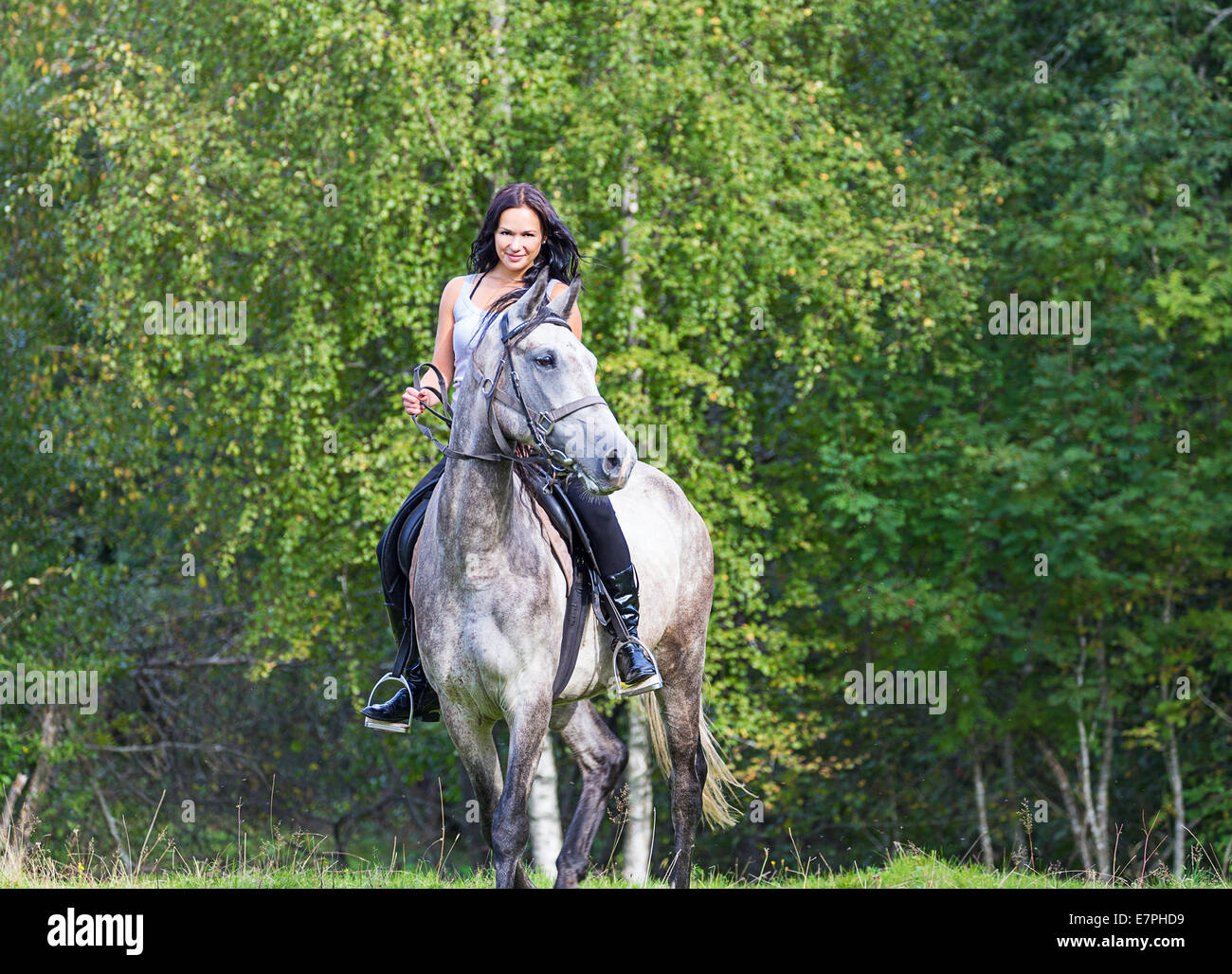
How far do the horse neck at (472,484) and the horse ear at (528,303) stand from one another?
0.96ft

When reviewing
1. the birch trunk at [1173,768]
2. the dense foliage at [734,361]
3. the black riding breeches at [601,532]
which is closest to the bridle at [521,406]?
the black riding breeches at [601,532]

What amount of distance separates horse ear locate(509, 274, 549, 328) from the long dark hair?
0.64 metres

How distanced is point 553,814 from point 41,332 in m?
9.04

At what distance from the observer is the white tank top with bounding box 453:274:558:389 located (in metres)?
6.02

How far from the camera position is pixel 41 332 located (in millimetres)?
17953

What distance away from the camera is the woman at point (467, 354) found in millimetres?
6148

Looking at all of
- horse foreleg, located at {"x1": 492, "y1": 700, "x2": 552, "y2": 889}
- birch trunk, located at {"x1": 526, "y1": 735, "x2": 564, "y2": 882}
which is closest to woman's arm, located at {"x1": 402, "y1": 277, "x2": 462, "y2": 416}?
horse foreleg, located at {"x1": 492, "y1": 700, "x2": 552, "y2": 889}

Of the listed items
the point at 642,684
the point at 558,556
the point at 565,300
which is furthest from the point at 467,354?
the point at 642,684

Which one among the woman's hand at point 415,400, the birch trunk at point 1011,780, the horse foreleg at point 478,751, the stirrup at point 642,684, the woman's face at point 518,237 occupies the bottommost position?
the birch trunk at point 1011,780

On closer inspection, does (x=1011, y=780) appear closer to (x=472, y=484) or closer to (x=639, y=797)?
(x=639, y=797)

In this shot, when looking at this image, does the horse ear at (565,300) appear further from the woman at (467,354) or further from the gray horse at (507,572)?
the woman at (467,354)

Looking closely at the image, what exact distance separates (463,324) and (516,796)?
6.51 ft

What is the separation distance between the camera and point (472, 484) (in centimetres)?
550
